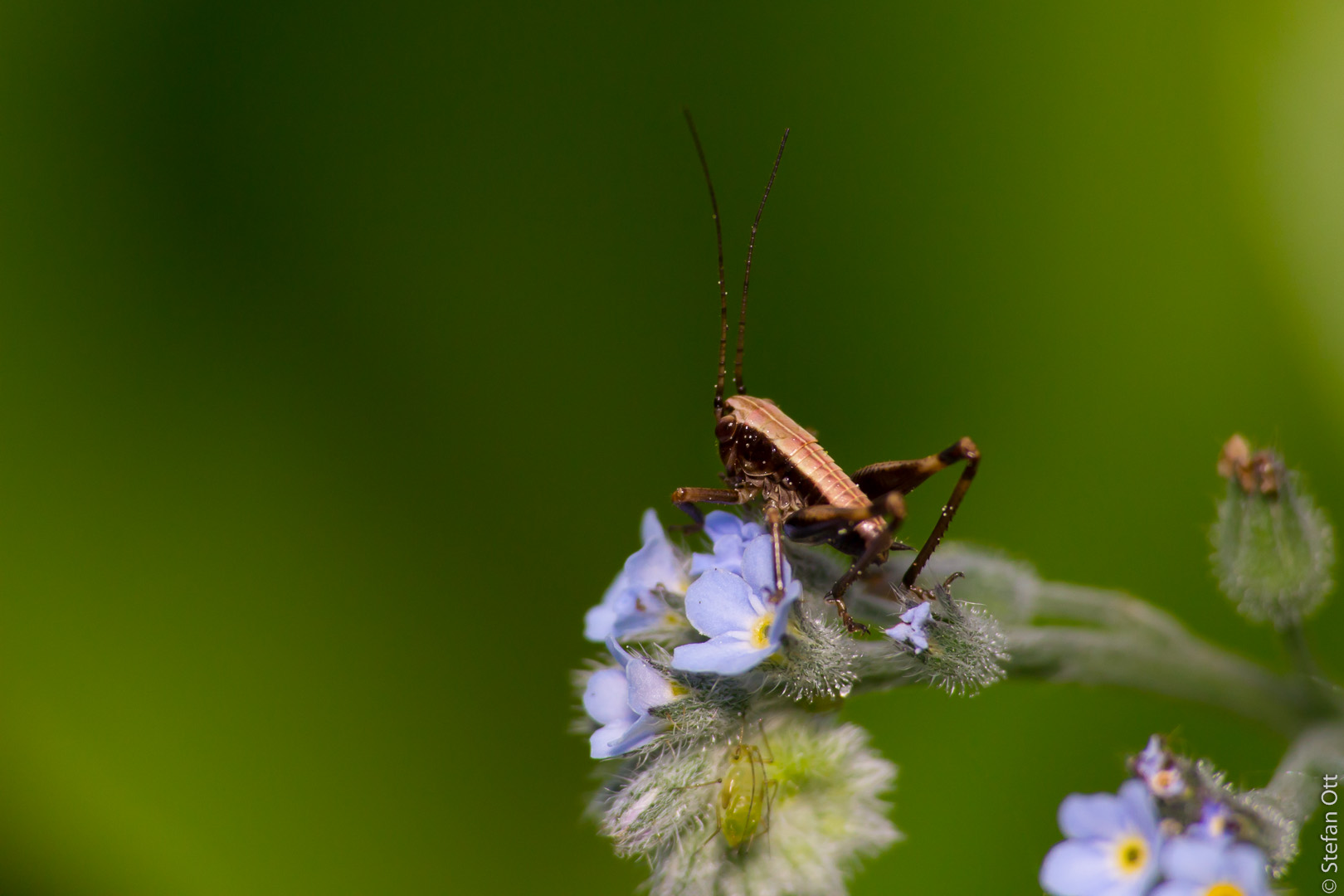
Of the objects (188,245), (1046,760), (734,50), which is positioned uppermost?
(734,50)

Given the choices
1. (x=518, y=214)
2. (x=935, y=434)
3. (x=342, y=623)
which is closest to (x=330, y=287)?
(x=518, y=214)

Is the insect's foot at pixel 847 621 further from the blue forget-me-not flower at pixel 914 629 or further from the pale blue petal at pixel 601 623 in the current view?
the pale blue petal at pixel 601 623

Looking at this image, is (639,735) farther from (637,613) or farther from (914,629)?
(914,629)

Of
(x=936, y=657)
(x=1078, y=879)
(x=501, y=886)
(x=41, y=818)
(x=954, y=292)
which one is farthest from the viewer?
(x=954, y=292)

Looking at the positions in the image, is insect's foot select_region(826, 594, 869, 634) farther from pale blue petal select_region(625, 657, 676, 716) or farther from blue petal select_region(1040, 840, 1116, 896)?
blue petal select_region(1040, 840, 1116, 896)

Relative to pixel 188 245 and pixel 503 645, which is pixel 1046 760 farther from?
pixel 188 245

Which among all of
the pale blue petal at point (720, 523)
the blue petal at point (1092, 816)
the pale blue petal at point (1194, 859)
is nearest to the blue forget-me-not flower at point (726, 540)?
the pale blue petal at point (720, 523)

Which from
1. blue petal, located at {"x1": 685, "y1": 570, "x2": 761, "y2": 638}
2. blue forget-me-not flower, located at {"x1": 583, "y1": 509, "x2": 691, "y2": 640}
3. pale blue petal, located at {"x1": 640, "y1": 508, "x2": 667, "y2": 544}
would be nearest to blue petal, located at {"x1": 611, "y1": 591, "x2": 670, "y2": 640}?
blue forget-me-not flower, located at {"x1": 583, "y1": 509, "x2": 691, "y2": 640}

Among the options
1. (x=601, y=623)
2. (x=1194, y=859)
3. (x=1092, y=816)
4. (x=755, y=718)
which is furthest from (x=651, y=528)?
(x=1194, y=859)
